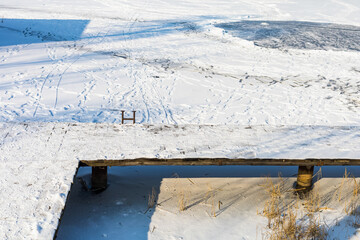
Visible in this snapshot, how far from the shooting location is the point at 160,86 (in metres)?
9.68

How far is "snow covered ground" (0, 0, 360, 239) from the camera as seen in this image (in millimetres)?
4746

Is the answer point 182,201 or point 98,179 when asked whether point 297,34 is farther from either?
point 98,179

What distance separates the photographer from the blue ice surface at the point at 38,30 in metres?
13.1

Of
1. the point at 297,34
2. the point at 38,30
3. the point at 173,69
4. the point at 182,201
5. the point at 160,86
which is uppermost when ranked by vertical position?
the point at 297,34

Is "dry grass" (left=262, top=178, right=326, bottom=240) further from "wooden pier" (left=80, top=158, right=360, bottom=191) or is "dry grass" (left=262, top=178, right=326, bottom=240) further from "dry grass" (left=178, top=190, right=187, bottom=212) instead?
"dry grass" (left=178, top=190, right=187, bottom=212)

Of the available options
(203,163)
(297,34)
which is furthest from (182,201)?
(297,34)

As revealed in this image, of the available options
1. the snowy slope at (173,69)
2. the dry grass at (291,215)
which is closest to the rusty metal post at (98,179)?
the dry grass at (291,215)

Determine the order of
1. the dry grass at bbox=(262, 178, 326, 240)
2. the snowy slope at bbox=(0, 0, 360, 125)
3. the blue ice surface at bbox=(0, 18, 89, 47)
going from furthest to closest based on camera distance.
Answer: the blue ice surface at bbox=(0, 18, 89, 47) → the snowy slope at bbox=(0, 0, 360, 125) → the dry grass at bbox=(262, 178, 326, 240)

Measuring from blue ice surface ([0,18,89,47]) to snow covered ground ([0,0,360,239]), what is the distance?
4 cm

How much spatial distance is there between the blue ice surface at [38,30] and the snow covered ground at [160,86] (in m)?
0.04

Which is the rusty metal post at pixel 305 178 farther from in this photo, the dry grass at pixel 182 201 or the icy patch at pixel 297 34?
the icy patch at pixel 297 34

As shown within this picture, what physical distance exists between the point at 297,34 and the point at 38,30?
9086mm

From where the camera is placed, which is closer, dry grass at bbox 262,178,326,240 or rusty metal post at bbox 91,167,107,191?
dry grass at bbox 262,178,326,240

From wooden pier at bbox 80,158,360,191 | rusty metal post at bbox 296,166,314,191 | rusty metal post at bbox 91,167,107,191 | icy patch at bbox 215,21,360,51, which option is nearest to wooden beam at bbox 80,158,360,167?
wooden pier at bbox 80,158,360,191
